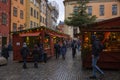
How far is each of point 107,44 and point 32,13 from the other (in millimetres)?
38387

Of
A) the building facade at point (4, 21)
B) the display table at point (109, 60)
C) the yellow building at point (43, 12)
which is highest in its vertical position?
the yellow building at point (43, 12)

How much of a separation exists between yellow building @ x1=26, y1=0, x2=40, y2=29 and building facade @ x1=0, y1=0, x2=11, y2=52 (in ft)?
35.9

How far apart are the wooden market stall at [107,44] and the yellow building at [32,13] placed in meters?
34.7

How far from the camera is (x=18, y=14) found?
152 feet

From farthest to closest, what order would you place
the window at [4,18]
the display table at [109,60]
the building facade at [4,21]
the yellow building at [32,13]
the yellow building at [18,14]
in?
the yellow building at [32,13]
the yellow building at [18,14]
the window at [4,18]
the building facade at [4,21]
the display table at [109,60]

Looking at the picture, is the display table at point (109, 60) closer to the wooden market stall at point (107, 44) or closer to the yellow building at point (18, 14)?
the wooden market stall at point (107, 44)

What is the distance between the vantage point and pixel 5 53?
2369 cm

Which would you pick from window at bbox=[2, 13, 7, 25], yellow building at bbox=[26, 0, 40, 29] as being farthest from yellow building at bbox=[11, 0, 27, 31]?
window at bbox=[2, 13, 7, 25]

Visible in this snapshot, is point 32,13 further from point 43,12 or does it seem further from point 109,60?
point 109,60

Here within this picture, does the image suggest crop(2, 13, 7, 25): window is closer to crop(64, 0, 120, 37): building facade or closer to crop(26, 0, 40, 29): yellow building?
crop(26, 0, 40, 29): yellow building

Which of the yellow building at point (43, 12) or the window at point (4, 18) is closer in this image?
the window at point (4, 18)

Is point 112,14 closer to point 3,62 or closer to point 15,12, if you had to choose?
point 15,12

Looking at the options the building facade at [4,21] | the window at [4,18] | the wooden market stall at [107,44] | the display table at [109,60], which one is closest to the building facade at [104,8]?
the building facade at [4,21]

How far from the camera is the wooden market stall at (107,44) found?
57.8ft
